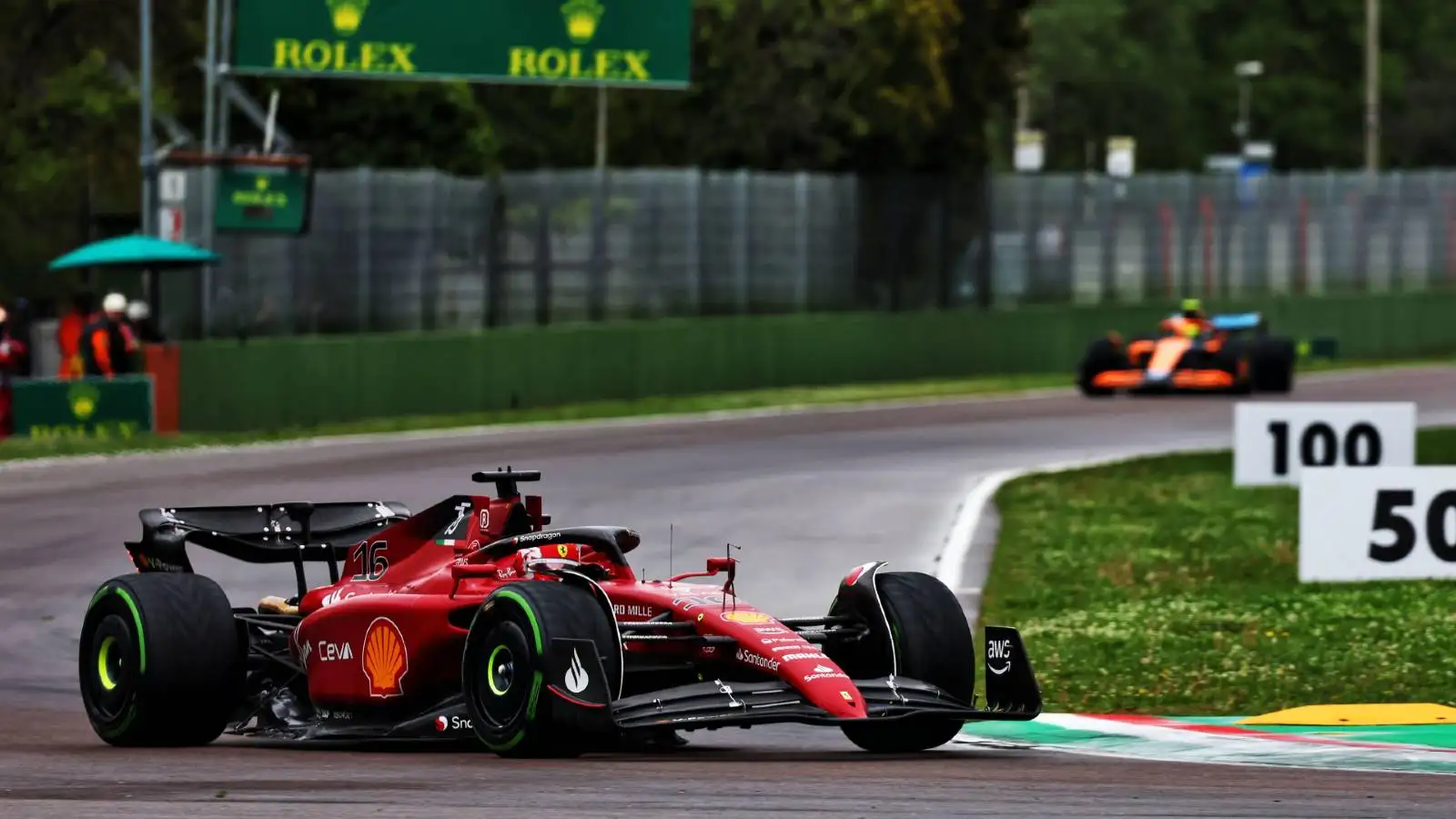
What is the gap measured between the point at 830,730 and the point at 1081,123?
333ft

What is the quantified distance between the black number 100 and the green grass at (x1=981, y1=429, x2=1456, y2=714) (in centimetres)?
56

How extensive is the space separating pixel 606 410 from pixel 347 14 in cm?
569

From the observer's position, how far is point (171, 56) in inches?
1908

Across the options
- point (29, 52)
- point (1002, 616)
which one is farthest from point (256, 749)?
point (29, 52)

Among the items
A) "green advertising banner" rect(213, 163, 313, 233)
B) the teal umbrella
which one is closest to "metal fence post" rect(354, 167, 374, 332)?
"green advertising banner" rect(213, 163, 313, 233)

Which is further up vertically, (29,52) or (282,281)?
(29,52)

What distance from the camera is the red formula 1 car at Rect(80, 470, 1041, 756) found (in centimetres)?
961

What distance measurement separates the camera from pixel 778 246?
39.7 m

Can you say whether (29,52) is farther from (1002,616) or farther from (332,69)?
(1002,616)

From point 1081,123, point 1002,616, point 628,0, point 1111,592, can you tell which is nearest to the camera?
point 1002,616

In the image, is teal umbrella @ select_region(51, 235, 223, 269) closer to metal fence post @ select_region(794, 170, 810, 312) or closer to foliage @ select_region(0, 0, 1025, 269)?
metal fence post @ select_region(794, 170, 810, 312)

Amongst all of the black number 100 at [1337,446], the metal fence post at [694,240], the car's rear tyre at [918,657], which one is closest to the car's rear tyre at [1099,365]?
the metal fence post at [694,240]

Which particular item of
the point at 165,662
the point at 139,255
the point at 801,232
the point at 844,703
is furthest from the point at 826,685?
the point at 801,232

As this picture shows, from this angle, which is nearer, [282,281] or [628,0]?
[282,281]
